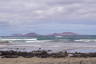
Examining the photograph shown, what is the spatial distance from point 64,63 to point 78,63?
3.44ft

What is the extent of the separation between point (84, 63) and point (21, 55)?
27.3ft

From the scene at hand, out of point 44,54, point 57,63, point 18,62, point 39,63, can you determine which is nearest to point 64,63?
point 57,63

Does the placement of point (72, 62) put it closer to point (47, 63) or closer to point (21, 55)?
point (47, 63)

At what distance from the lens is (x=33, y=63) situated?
19.8 meters

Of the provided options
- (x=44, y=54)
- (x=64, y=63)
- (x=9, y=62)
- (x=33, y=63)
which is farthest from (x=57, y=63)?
(x=44, y=54)

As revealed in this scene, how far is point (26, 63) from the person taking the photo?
64.4ft

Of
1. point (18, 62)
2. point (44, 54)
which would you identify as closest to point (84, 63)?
point (18, 62)

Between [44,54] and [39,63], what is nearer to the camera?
[39,63]

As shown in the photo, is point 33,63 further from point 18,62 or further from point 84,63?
point 84,63

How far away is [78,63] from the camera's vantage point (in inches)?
778

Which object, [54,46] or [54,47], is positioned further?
[54,46]

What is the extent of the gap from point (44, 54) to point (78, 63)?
23.9 feet

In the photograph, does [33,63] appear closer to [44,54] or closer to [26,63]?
[26,63]

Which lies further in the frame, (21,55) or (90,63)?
(21,55)
